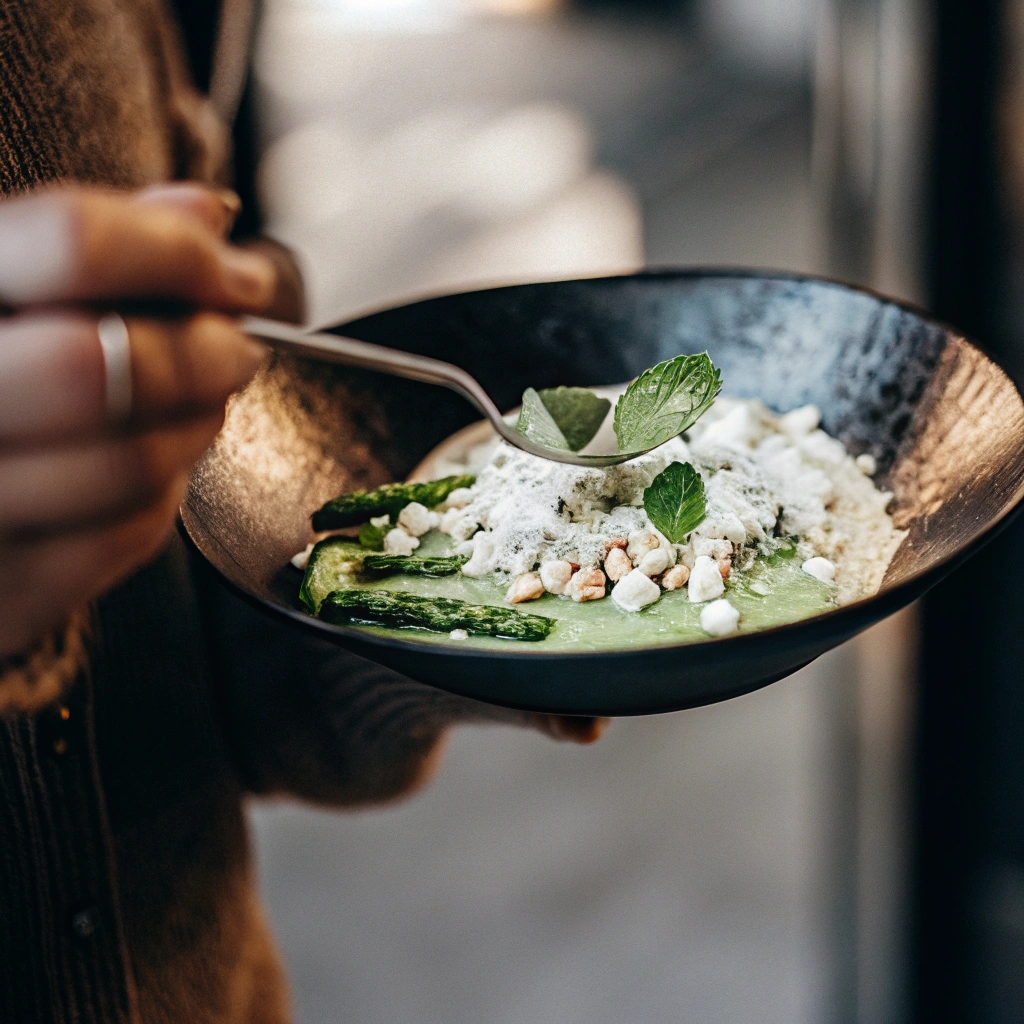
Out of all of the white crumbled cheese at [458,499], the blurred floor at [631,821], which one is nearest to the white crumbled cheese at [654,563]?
the white crumbled cheese at [458,499]

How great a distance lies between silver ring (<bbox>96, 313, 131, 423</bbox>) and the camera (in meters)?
0.43

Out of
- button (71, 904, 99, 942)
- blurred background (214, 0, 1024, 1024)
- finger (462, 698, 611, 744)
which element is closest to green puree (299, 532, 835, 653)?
finger (462, 698, 611, 744)

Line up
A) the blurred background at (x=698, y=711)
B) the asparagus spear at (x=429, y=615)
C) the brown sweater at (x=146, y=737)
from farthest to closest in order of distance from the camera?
1. the blurred background at (x=698, y=711)
2. the brown sweater at (x=146, y=737)
3. the asparagus spear at (x=429, y=615)

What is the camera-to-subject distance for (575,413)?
2.72 ft

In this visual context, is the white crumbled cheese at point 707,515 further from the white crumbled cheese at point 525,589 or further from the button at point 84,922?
the button at point 84,922

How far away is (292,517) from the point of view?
2.70 ft

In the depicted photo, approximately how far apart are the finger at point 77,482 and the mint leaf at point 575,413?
42 cm

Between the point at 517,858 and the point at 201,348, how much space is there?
215cm

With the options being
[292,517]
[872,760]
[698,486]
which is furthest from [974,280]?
[292,517]

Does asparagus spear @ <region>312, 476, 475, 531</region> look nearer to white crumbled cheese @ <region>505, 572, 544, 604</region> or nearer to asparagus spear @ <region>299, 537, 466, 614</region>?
asparagus spear @ <region>299, 537, 466, 614</region>

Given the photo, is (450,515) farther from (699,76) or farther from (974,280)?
(699,76)

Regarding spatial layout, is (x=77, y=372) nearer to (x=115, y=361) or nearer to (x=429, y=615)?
(x=115, y=361)

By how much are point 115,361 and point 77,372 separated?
2cm

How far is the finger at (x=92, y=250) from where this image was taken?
0.42 meters
